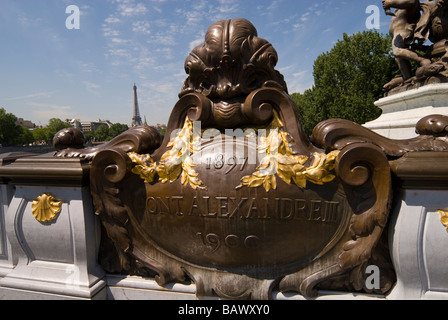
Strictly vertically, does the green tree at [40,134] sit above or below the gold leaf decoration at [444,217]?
above

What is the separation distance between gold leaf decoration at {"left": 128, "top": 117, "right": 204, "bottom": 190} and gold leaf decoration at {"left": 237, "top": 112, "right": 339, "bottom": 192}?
0.51m

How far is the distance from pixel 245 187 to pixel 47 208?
77.7 inches

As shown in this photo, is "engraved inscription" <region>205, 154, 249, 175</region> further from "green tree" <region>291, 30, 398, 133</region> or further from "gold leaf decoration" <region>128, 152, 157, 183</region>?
"green tree" <region>291, 30, 398, 133</region>

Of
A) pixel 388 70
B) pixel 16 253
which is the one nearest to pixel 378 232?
pixel 16 253

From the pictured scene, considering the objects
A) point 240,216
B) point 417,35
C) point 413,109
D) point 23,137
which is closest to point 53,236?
point 240,216

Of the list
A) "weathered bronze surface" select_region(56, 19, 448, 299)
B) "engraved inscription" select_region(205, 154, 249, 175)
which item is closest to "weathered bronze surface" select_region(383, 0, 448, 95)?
"weathered bronze surface" select_region(56, 19, 448, 299)

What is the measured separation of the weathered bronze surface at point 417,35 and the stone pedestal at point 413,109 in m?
0.64

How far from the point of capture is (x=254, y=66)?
230cm

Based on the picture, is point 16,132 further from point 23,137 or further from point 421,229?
point 421,229

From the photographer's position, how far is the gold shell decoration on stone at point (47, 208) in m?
2.50

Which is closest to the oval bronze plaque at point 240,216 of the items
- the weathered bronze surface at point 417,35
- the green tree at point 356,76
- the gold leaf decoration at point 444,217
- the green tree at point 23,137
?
the gold leaf decoration at point 444,217

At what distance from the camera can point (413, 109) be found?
20.6ft
